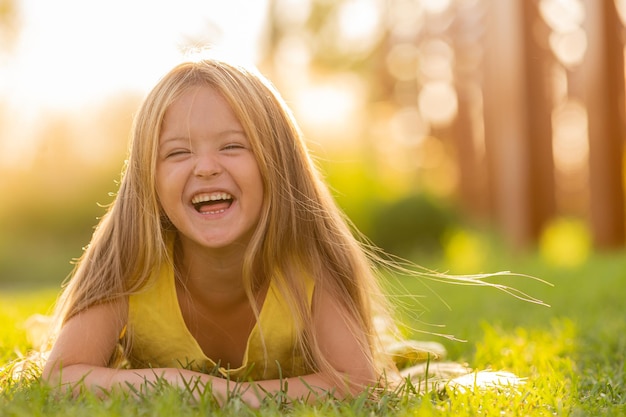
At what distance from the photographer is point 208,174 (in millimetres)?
2092

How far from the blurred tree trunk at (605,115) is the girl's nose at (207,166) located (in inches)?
213

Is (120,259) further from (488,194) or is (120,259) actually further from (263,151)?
(488,194)

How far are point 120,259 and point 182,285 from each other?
196 mm

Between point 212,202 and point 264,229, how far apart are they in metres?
0.16

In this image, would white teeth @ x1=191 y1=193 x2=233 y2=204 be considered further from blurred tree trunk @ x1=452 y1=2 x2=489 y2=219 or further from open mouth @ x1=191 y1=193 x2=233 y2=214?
blurred tree trunk @ x1=452 y1=2 x2=489 y2=219

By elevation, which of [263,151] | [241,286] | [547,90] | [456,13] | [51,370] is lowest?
[51,370]

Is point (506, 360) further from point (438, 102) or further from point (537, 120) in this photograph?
point (438, 102)

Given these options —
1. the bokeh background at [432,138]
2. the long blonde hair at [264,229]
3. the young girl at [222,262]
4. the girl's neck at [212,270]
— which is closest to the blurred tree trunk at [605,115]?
the bokeh background at [432,138]

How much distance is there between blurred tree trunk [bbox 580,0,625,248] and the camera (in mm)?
6680

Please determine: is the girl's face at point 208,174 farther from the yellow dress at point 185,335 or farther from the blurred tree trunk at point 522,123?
the blurred tree trunk at point 522,123

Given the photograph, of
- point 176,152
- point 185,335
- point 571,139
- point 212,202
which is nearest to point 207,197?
point 212,202

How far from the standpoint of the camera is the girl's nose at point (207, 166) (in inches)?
81.8

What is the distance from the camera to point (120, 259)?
2262 millimetres

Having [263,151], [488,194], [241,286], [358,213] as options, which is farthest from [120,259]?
[488,194]
